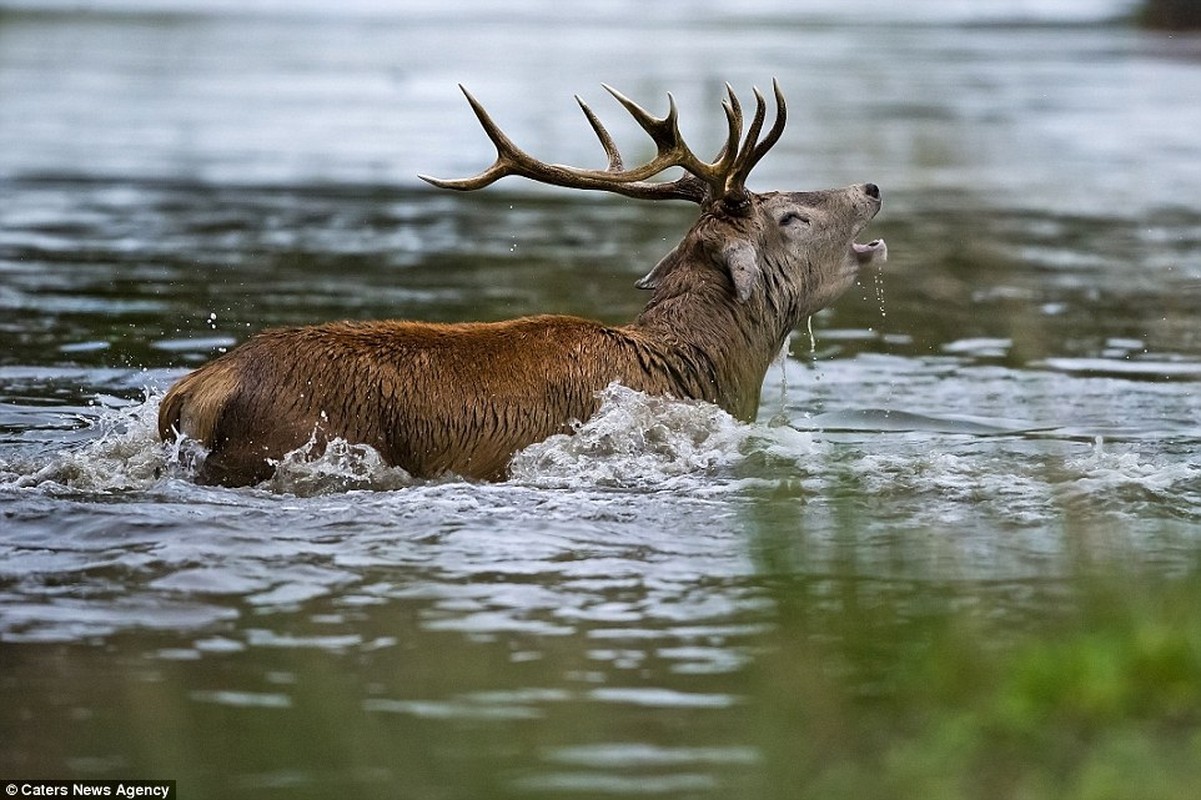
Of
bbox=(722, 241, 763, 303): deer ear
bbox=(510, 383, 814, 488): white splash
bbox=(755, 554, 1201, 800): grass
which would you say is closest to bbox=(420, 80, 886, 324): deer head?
bbox=(722, 241, 763, 303): deer ear

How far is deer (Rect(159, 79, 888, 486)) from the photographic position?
7.04 meters

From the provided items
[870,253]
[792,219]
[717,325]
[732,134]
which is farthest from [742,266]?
[870,253]

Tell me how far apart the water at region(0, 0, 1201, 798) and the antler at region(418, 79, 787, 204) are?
3.32ft

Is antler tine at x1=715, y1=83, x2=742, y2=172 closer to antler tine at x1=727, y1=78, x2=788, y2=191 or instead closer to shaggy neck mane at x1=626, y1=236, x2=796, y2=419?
antler tine at x1=727, y1=78, x2=788, y2=191

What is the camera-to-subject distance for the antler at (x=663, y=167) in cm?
811

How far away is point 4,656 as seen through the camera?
5.27 meters

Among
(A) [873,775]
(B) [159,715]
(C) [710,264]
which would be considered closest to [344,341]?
(C) [710,264]

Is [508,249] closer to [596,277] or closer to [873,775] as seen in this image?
[596,277]

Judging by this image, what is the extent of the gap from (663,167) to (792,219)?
0.59m

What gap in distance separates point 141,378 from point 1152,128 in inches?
634

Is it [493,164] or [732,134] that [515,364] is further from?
[732,134]

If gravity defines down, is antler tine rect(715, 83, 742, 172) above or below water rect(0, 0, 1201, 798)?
above

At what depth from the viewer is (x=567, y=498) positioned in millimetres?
7078

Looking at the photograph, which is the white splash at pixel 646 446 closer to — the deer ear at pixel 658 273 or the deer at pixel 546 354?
the deer at pixel 546 354
